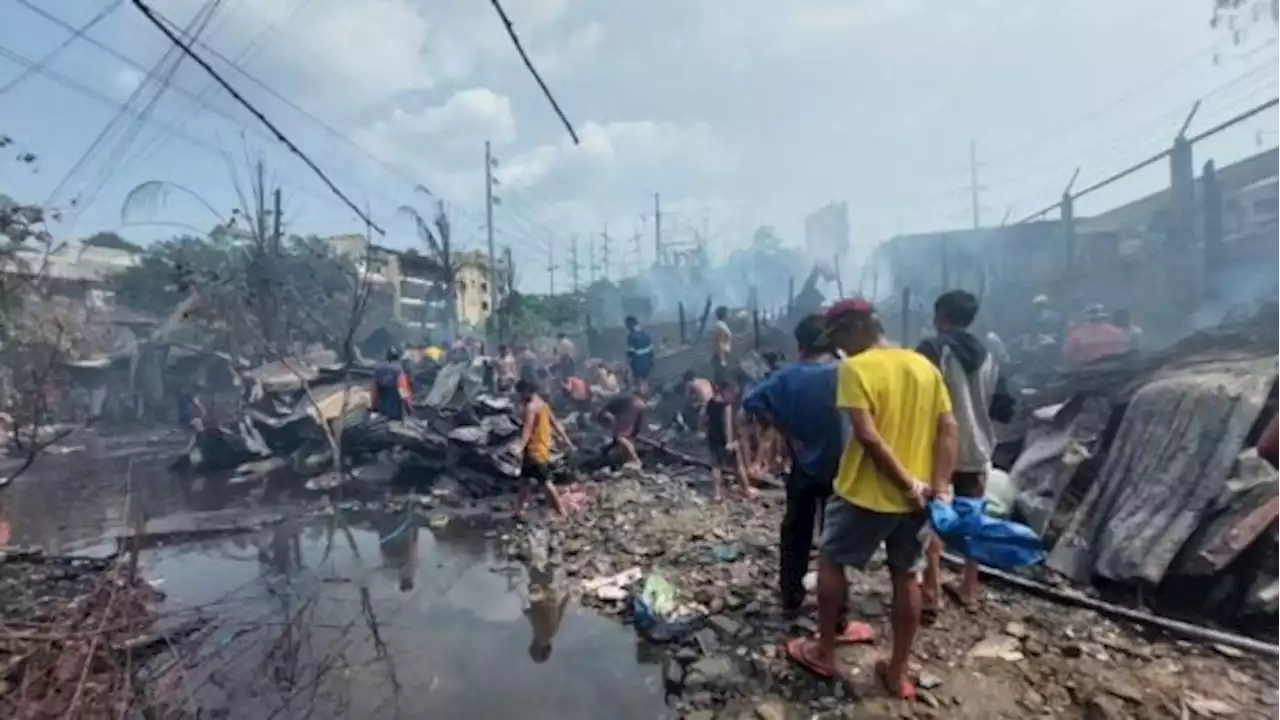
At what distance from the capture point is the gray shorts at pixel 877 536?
3.03 m

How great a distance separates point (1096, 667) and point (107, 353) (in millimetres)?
26974

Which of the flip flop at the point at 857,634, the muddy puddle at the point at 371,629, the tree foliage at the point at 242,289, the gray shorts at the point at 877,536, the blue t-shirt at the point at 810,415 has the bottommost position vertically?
the muddy puddle at the point at 371,629

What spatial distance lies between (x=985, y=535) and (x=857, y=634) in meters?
1.05

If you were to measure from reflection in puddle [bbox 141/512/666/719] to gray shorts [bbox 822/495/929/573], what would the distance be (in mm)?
1322

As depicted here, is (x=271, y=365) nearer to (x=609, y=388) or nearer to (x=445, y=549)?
(x=609, y=388)


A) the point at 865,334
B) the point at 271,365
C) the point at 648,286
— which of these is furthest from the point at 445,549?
the point at 648,286

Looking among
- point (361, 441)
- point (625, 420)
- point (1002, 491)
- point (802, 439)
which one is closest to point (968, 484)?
point (802, 439)

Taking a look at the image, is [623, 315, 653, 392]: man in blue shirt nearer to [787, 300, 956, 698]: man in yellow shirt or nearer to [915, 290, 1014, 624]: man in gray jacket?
[915, 290, 1014, 624]: man in gray jacket

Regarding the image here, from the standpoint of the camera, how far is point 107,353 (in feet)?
73.6

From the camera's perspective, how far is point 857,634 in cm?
365

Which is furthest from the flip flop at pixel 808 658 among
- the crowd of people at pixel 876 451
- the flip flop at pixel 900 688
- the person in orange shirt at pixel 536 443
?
the person in orange shirt at pixel 536 443

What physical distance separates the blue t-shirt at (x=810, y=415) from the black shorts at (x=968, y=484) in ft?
2.34

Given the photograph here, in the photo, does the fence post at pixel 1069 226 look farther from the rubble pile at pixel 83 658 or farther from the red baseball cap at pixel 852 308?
the rubble pile at pixel 83 658

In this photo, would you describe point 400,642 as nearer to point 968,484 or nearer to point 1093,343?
point 968,484
